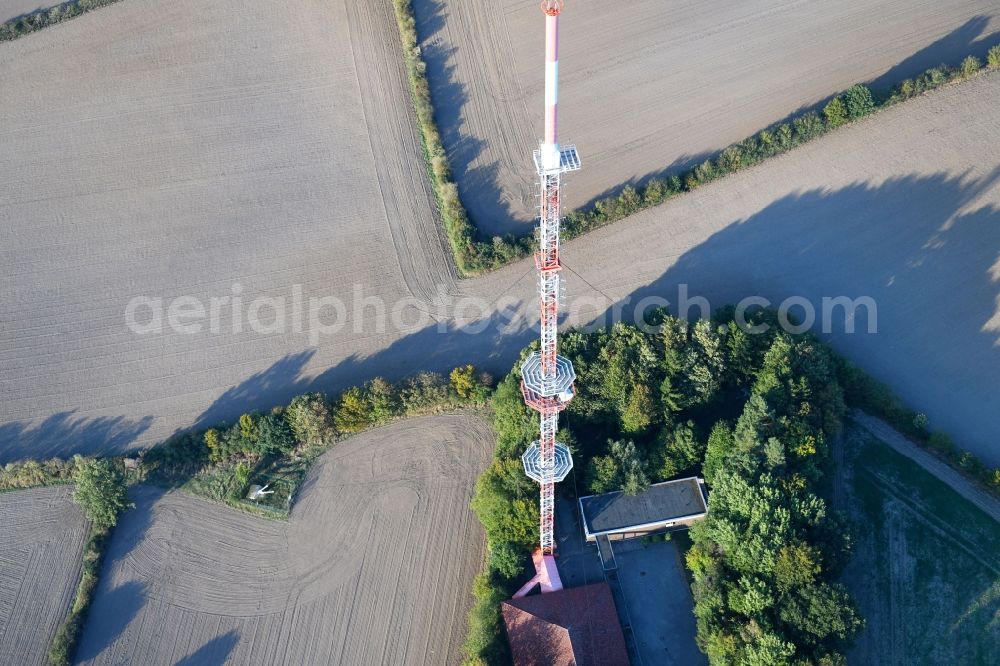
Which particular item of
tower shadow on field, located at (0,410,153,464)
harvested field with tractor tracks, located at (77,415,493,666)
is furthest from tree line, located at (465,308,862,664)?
tower shadow on field, located at (0,410,153,464)

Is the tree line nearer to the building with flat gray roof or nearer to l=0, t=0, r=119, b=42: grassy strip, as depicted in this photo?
the building with flat gray roof

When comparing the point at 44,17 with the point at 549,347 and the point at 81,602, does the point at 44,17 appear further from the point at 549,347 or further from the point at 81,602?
the point at 549,347

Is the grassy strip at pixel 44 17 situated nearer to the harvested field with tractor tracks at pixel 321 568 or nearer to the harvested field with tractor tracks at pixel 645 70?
the harvested field with tractor tracks at pixel 645 70

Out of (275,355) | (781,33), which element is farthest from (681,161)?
(275,355)

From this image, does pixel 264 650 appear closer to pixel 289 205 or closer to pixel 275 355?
pixel 275 355

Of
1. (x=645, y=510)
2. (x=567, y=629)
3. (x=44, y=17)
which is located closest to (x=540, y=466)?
(x=567, y=629)

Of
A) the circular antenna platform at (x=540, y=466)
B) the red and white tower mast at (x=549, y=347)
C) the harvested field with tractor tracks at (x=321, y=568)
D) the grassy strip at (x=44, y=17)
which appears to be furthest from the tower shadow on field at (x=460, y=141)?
the grassy strip at (x=44, y=17)
